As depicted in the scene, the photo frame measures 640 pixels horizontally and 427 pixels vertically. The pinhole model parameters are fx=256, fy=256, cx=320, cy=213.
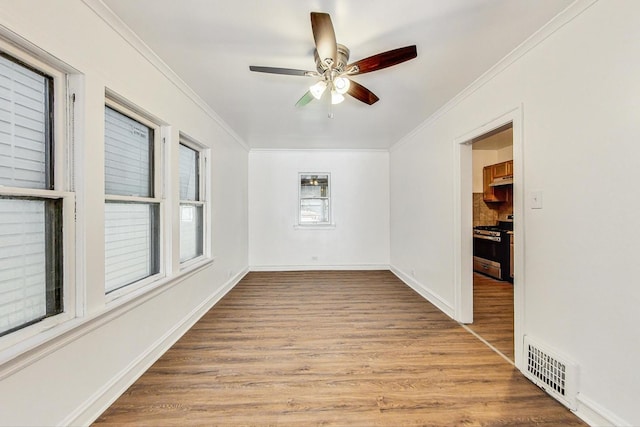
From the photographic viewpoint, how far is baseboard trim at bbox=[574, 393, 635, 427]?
1.37 metres

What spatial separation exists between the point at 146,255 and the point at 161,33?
170cm

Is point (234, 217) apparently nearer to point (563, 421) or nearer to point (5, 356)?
point (5, 356)

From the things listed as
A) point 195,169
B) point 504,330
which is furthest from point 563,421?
point 195,169

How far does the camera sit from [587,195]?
59.1 inches

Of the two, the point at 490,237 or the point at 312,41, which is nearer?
the point at 312,41

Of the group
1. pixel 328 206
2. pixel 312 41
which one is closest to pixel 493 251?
pixel 328 206

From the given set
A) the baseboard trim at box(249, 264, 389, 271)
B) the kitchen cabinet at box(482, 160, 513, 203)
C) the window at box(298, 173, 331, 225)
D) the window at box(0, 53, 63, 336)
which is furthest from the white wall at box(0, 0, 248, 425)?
the kitchen cabinet at box(482, 160, 513, 203)

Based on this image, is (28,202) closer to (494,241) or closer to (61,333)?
(61,333)

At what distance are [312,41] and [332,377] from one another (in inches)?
97.4

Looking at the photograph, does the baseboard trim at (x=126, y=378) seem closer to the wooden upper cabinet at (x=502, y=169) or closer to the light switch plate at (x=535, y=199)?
the light switch plate at (x=535, y=199)

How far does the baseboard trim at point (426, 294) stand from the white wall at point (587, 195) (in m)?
1.02

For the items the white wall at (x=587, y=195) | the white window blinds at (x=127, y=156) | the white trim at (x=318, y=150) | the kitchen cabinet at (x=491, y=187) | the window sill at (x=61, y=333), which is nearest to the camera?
the window sill at (x=61, y=333)

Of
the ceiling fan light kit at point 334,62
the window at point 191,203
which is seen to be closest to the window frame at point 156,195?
the window at point 191,203

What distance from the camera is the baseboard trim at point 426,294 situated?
9.86ft
